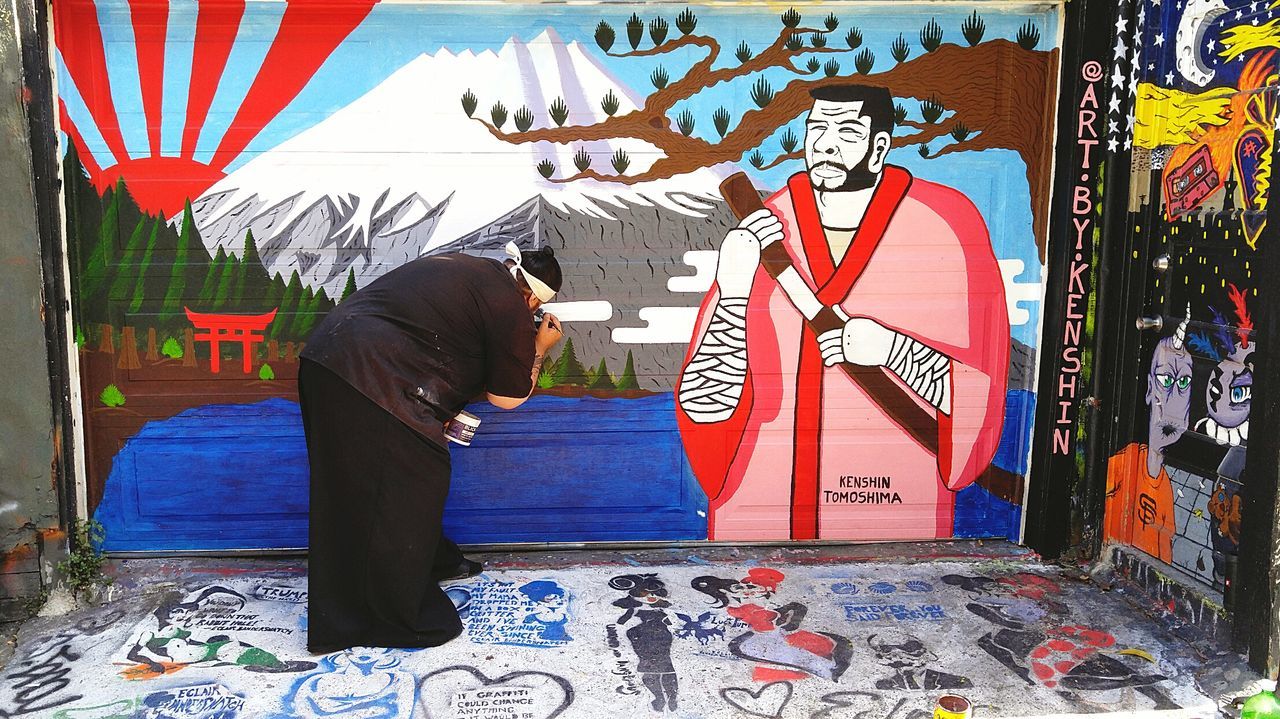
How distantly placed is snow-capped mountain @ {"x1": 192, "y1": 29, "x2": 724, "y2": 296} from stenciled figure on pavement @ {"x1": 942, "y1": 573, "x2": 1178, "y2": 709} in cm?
243

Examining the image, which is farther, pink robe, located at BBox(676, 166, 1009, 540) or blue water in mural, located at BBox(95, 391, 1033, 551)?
pink robe, located at BBox(676, 166, 1009, 540)

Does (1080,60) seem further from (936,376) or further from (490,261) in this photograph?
(490,261)

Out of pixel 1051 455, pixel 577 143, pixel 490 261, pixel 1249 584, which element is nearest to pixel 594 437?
pixel 490 261

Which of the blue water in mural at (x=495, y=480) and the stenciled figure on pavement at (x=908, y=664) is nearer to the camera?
the stenciled figure on pavement at (x=908, y=664)

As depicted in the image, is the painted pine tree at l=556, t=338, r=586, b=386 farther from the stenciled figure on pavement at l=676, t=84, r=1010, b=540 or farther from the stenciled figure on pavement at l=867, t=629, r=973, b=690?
the stenciled figure on pavement at l=867, t=629, r=973, b=690

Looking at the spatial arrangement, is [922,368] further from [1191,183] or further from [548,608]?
[548,608]

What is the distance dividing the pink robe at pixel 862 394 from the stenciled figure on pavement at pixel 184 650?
6.42 ft

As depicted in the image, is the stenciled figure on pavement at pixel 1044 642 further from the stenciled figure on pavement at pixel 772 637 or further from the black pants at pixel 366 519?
the black pants at pixel 366 519

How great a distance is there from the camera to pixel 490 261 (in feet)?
10.8

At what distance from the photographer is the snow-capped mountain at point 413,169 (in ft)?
12.1

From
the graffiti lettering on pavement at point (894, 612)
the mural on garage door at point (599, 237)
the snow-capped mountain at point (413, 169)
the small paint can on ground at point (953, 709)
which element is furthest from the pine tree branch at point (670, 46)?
the small paint can on ground at point (953, 709)

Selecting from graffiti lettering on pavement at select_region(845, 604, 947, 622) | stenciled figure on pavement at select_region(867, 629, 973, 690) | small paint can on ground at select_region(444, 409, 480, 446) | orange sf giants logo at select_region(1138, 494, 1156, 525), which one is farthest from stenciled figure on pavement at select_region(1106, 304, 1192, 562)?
small paint can on ground at select_region(444, 409, 480, 446)

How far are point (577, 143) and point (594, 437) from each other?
4.44 feet

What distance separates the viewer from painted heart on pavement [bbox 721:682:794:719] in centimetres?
273
